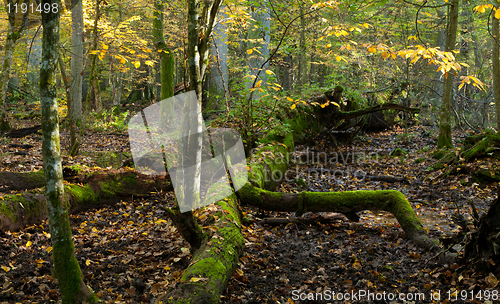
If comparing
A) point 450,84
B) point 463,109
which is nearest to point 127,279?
point 450,84

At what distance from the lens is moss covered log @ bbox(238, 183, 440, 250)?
187 inches

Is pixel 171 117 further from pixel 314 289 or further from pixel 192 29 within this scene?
pixel 314 289

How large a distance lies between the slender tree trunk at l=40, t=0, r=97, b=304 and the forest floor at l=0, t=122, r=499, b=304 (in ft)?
1.31

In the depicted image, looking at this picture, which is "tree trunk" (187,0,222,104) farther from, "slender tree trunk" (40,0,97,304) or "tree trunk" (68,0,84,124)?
"tree trunk" (68,0,84,124)

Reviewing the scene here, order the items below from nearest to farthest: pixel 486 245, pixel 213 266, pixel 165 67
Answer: pixel 486 245, pixel 213 266, pixel 165 67

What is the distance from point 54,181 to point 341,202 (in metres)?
4.37

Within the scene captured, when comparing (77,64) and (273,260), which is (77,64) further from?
(273,260)

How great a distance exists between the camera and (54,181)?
2525mm

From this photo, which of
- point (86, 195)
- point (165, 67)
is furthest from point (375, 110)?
point (86, 195)

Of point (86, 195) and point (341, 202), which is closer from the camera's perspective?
point (341, 202)

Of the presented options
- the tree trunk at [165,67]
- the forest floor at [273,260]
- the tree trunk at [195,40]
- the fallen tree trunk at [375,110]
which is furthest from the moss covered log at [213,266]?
the fallen tree trunk at [375,110]

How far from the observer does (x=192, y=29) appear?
158 inches

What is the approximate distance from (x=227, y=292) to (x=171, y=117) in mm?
9200

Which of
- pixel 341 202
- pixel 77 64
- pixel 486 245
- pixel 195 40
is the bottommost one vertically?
pixel 341 202
